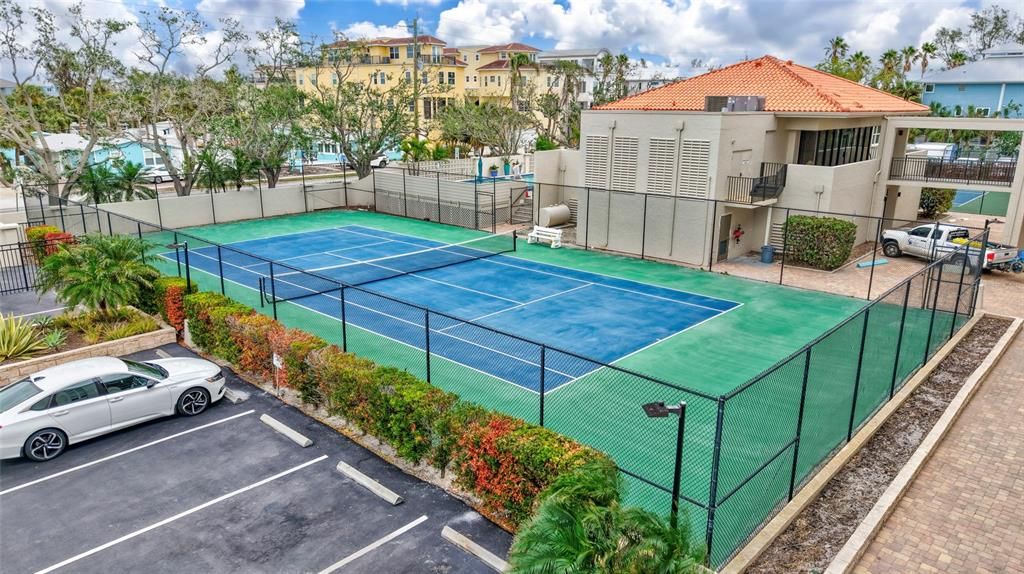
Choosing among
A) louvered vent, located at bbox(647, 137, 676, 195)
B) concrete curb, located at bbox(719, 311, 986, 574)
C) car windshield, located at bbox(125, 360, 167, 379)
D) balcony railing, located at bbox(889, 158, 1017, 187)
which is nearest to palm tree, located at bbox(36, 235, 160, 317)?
car windshield, located at bbox(125, 360, 167, 379)

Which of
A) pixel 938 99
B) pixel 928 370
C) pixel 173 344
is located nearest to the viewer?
pixel 928 370

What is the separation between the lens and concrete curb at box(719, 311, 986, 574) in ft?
28.6

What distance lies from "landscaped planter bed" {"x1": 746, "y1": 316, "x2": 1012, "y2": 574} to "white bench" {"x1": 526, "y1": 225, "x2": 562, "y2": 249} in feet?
56.0

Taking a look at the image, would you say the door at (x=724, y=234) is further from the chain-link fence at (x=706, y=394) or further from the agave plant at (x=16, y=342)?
the agave plant at (x=16, y=342)

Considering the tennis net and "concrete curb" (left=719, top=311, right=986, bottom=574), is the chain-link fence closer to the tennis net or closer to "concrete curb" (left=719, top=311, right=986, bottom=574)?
"concrete curb" (left=719, top=311, right=986, bottom=574)

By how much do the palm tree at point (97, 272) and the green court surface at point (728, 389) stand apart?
428 centimetres

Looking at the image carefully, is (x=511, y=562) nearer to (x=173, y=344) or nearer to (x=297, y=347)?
(x=297, y=347)

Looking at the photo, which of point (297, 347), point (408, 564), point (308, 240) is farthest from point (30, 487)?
point (308, 240)

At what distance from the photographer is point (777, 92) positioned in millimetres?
30359

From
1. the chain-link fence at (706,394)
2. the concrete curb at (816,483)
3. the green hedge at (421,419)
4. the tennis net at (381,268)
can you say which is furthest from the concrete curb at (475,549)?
the tennis net at (381,268)

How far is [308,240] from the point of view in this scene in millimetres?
32188

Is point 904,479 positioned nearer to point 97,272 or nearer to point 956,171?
point 97,272

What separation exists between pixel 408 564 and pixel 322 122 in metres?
37.0

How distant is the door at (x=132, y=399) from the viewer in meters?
12.8
